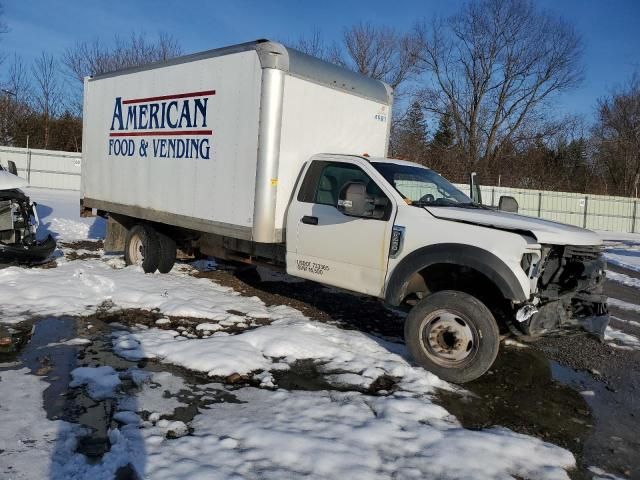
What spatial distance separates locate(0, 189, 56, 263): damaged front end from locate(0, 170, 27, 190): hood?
0.08 m

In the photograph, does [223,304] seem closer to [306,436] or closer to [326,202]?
[326,202]

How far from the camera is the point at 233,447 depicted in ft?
10.9

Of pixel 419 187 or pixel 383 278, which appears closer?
pixel 383 278

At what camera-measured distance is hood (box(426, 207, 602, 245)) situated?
4.53 meters

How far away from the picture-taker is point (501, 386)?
489 centimetres

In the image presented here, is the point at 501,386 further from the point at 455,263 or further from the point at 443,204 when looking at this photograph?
the point at 443,204

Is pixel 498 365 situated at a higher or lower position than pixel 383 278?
lower

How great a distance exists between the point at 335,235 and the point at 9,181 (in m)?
5.54


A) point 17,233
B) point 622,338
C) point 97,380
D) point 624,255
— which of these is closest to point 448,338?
point 97,380

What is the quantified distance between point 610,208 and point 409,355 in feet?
83.7

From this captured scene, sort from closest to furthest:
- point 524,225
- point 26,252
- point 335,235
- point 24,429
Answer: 1. point 24,429
2. point 524,225
3. point 335,235
4. point 26,252

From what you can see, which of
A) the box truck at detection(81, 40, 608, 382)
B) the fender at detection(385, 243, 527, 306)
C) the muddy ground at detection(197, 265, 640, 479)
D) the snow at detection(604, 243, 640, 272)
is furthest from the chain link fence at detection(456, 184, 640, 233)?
the fender at detection(385, 243, 527, 306)

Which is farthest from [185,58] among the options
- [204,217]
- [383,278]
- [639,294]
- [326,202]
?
[639,294]

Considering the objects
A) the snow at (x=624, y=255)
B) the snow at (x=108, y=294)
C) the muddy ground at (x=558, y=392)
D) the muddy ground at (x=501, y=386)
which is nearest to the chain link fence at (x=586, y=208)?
the snow at (x=624, y=255)
